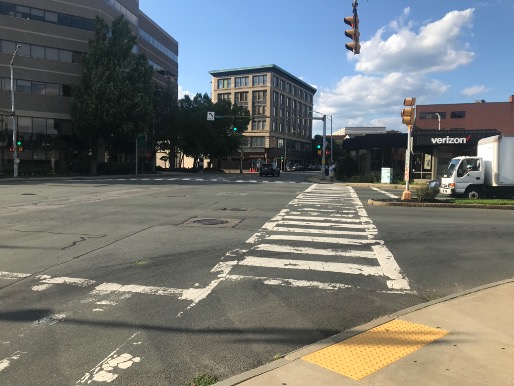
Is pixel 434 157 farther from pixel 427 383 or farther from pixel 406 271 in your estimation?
pixel 427 383

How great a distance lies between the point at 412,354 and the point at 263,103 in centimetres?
10171

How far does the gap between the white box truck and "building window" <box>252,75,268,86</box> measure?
85.4 metres

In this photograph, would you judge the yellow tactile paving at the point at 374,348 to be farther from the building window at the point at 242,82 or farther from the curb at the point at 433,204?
the building window at the point at 242,82

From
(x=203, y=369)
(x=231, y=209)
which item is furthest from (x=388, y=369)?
(x=231, y=209)

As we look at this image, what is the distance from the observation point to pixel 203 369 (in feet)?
12.6

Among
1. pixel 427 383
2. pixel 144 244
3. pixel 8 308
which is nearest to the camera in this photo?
pixel 427 383

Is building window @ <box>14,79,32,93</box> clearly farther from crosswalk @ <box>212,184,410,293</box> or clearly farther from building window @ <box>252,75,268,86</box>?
building window @ <box>252,75,268,86</box>

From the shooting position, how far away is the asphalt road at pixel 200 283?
13.5 ft

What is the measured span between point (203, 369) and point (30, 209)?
1330cm

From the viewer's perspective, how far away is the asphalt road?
4.11m

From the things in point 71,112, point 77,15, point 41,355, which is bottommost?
point 41,355

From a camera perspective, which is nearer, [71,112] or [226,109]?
[71,112]

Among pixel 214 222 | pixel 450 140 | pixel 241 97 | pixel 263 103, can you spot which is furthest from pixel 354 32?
pixel 241 97

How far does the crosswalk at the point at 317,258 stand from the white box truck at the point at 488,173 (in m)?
11.1
